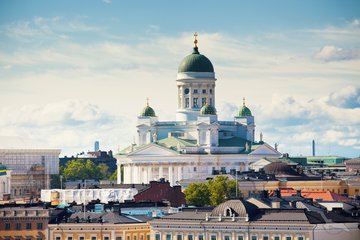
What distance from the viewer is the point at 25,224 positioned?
5108 inches

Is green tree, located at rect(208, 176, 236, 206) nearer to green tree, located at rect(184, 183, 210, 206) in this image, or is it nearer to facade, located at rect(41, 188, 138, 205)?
green tree, located at rect(184, 183, 210, 206)

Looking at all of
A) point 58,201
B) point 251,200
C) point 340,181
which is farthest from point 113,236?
point 340,181

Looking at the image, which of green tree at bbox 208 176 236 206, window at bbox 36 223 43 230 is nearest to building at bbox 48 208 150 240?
window at bbox 36 223 43 230

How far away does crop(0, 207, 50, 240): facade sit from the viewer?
420 feet

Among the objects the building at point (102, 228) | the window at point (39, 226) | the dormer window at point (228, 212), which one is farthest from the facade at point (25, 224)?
the dormer window at point (228, 212)

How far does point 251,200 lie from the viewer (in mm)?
130125

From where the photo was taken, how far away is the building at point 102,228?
406 feet

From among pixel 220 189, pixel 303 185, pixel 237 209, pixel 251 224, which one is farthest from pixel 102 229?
pixel 303 185

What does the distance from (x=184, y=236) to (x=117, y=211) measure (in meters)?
9.94

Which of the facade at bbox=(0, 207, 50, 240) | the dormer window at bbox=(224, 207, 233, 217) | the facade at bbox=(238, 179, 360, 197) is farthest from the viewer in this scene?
the facade at bbox=(238, 179, 360, 197)

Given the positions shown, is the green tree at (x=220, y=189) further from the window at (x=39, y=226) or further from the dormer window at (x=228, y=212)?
the dormer window at (x=228, y=212)

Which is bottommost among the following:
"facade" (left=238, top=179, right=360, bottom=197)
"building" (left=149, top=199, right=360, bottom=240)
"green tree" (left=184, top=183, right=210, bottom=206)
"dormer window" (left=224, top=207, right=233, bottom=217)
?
"building" (left=149, top=199, right=360, bottom=240)

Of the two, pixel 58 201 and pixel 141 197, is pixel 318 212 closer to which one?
pixel 141 197

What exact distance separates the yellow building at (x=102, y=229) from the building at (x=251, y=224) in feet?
7.25
